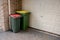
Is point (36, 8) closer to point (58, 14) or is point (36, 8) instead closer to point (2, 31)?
point (58, 14)

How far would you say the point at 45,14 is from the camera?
180 inches

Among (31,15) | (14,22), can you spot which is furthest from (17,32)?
(31,15)

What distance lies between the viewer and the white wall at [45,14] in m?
4.25

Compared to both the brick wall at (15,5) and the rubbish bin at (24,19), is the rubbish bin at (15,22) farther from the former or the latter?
the brick wall at (15,5)

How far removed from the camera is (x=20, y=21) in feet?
16.0

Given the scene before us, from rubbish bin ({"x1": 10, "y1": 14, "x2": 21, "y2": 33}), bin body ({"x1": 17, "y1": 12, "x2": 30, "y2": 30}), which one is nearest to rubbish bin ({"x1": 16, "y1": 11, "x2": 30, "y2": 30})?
bin body ({"x1": 17, "y1": 12, "x2": 30, "y2": 30})

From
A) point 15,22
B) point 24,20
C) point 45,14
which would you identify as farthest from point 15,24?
point 45,14

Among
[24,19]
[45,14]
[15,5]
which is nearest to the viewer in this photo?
[45,14]

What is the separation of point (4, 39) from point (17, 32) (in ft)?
3.01

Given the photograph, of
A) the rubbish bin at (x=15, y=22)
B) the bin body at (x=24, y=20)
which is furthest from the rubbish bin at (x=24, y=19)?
the rubbish bin at (x=15, y=22)

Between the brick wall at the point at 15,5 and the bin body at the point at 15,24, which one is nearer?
the bin body at the point at 15,24

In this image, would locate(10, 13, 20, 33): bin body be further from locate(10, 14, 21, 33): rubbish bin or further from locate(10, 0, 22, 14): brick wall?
locate(10, 0, 22, 14): brick wall

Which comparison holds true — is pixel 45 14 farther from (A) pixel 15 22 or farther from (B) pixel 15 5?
(B) pixel 15 5

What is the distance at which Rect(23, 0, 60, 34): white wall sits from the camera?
425 centimetres
